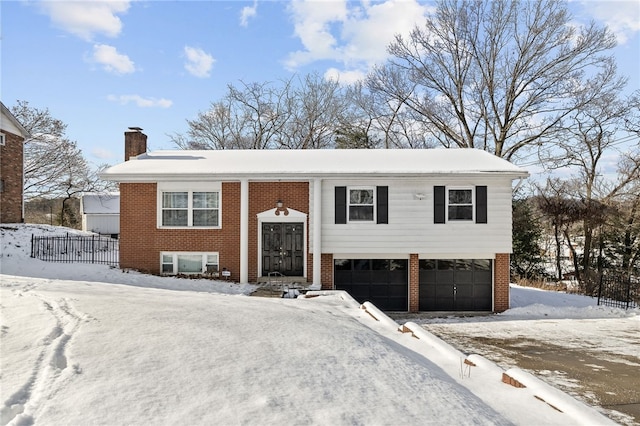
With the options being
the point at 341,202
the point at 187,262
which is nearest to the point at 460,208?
the point at 341,202

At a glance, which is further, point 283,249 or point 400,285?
point 400,285

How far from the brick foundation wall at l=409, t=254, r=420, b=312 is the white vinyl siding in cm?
40

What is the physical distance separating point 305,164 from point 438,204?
16.8 feet

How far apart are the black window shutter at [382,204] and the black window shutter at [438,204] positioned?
1.71 m

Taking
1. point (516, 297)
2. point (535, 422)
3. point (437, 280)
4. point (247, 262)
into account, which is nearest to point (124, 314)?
point (535, 422)

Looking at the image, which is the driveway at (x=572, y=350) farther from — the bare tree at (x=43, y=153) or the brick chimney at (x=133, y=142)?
the bare tree at (x=43, y=153)

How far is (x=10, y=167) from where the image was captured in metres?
23.5

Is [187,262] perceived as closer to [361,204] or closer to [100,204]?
[361,204]

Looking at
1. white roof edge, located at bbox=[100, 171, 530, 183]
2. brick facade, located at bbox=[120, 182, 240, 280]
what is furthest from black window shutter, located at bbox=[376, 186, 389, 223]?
brick facade, located at bbox=[120, 182, 240, 280]

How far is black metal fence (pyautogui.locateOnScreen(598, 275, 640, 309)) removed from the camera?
16.9m

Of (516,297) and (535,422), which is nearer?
(535,422)

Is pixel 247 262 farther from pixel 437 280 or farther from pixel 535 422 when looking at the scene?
pixel 535 422

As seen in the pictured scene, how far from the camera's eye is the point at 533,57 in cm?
2733

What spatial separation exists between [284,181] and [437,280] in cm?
672
